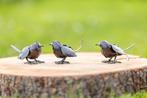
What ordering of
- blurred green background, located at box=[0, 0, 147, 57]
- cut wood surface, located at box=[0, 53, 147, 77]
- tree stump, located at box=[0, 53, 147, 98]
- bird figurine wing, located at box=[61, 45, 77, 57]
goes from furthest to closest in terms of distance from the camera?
blurred green background, located at box=[0, 0, 147, 57] → bird figurine wing, located at box=[61, 45, 77, 57] → cut wood surface, located at box=[0, 53, 147, 77] → tree stump, located at box=[0, 53, 147, 98]

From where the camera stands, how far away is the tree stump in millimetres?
6191

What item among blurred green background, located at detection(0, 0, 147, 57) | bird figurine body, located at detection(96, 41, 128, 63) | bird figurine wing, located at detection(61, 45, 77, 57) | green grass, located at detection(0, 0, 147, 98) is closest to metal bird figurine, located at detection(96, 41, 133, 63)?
bird figurine body, located at detection(96, 41, 128, 63)

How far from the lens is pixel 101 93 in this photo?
6.34 m

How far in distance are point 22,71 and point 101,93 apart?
80 cm

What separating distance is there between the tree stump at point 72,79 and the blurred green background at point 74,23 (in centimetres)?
359

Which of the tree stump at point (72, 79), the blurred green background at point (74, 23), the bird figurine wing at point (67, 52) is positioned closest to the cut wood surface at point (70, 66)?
the tree stump at point (72, 79)

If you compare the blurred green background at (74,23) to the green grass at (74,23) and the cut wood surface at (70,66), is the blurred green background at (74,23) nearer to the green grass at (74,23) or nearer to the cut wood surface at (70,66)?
the green grass at (74,23)

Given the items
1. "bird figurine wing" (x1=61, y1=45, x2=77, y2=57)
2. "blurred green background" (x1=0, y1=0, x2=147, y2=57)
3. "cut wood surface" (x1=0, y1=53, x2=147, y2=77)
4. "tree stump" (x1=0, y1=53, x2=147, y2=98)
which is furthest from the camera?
"blurred green background" (x1=0, y1=0, x2=147, y2=57)

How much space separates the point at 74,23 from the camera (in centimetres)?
1611

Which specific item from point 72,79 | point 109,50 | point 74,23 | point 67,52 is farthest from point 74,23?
point 72,79

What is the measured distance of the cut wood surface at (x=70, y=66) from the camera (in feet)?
20.8

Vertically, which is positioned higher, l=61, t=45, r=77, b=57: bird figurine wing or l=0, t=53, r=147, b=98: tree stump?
l=61, t=45, r=77, b=57: bird figurine wing

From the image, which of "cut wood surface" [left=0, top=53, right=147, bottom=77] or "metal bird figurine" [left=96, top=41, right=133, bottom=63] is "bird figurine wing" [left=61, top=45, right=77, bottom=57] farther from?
"metal bird figurine" [left=96, top=41, right=133, bottom=63]

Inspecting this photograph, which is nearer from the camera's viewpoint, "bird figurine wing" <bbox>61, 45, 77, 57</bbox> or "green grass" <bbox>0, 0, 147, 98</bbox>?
"bird figurine wing" <bbox>61, 45, 77, 57</bbox>
